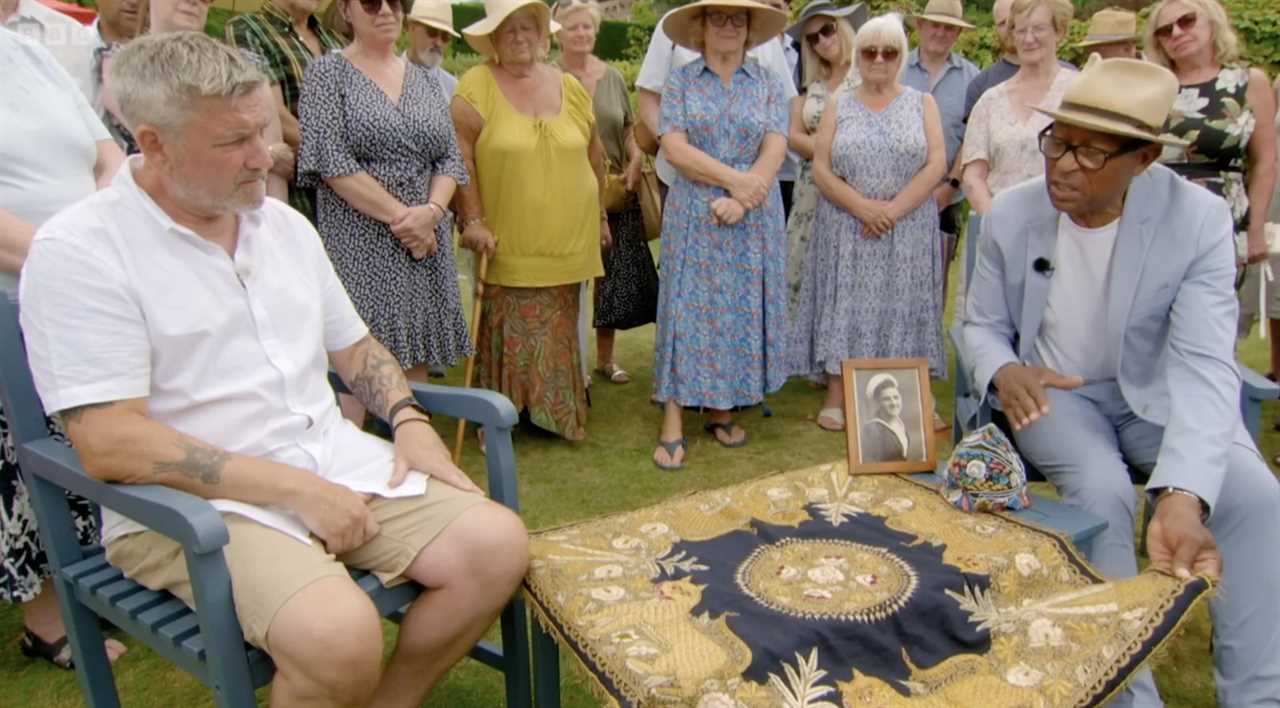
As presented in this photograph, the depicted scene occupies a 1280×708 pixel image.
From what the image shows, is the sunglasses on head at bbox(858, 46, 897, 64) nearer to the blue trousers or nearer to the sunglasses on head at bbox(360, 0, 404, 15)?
the sunglasses on head at bbox(360, 0, 404, 15)

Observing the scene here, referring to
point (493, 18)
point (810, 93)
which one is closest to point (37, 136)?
point (493, 18)

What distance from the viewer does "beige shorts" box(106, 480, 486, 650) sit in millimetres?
1850

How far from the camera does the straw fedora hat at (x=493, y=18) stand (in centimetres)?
381

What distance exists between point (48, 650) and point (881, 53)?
144 inches

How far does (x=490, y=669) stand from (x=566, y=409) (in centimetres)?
176

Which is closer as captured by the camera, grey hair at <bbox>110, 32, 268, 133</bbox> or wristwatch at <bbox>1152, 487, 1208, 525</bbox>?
grey hair at <bbox>110, 32, 268, 133</bbox>

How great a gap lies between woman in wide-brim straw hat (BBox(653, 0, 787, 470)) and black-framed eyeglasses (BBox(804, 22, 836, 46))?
830mm

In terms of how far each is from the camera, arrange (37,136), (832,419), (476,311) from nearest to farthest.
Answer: (37,136) < (476,311) < (832,419)

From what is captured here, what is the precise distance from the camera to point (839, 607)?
201 centimetres

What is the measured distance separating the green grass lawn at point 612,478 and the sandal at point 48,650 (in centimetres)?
2

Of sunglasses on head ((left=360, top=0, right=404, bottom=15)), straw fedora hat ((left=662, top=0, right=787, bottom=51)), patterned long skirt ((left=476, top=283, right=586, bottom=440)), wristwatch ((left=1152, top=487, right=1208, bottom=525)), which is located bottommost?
patterned long skirt ((left=476, top=283, right=586, bottom=440))

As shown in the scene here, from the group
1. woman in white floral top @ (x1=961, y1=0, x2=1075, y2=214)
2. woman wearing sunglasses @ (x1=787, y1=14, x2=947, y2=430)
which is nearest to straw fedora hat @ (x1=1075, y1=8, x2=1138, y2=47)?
woman in white floral top @ (x1=961, y1=0, x2=1075, y2=214)

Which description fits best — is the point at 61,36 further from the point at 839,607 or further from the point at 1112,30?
the point at 1112,30

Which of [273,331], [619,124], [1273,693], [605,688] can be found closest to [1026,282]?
[1273,693]
